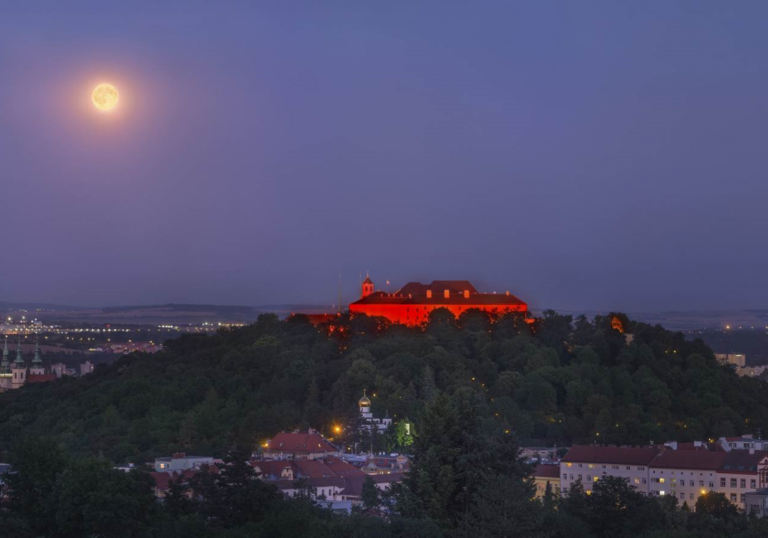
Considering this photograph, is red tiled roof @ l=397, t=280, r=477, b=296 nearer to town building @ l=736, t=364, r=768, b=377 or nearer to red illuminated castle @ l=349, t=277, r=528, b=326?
red illuminated castle @ l=349, t=277, r=528, b=326

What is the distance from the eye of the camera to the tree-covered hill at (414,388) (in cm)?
6925

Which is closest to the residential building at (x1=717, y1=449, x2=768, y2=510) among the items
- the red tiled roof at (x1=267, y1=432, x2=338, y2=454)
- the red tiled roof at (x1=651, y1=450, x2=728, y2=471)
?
the red tiled roof at (x1=651, y1=450, x2=728, y2=471)

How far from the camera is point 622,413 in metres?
70.2

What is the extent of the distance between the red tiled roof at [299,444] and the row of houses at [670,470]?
35.5 ft

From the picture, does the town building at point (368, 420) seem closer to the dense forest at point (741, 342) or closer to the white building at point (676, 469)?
the white building at point (676, 469)

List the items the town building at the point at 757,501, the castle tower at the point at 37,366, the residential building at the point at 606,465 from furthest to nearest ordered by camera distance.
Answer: the castle tower at the point at 37,366, the residential building at the point at 606,465, the town building at the point at 757,501

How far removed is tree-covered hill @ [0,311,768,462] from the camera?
2726 inches

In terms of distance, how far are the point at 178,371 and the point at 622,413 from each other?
31373mm

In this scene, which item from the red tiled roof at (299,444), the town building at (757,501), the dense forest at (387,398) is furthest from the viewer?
the red tiled roof at (299,444)

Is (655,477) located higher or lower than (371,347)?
lower

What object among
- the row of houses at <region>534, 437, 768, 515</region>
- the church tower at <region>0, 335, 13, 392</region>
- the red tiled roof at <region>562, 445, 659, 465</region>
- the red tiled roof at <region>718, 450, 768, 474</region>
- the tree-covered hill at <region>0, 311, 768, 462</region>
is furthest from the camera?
the church tower at <region>0, 335, 13, 392</region>

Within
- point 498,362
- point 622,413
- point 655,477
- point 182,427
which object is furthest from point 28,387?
point 655,477

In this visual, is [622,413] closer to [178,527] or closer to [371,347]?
[371,347]

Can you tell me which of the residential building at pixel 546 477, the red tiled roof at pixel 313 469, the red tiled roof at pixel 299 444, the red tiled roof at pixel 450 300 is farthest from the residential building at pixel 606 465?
the red tiled roof at pixel 450 300
